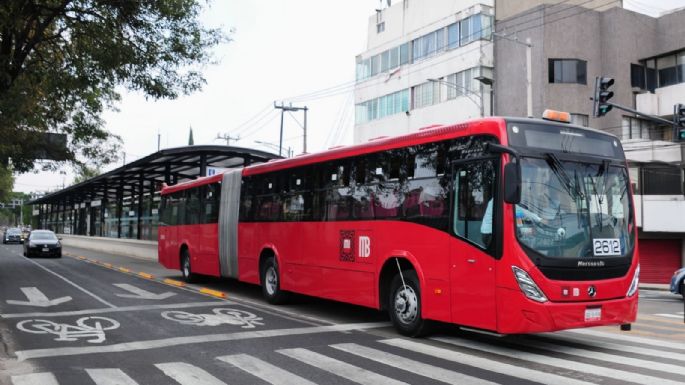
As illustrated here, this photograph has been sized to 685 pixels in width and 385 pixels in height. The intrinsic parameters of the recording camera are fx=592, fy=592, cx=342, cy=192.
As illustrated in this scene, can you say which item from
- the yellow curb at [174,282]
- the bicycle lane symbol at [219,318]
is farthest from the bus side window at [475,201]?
the yellow curb at [174,282]

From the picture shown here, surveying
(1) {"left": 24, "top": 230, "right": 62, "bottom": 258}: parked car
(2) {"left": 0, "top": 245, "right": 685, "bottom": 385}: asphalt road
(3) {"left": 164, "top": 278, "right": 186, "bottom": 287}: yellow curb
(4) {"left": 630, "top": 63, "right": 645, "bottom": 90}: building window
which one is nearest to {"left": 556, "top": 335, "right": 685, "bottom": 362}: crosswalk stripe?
(2) {"left": 0, "top": 245, "right": 685, "bottom": 385}: asphalt road

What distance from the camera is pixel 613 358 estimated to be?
809 cm

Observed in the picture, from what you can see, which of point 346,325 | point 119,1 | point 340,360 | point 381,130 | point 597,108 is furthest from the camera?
point 381,130

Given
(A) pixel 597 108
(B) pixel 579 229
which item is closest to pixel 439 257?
(B) pixel 579 229

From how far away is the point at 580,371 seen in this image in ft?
23.8

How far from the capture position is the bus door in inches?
316

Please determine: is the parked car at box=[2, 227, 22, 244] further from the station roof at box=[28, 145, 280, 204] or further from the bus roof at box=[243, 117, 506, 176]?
the bus roof at box=[243, 117, 506, 176]

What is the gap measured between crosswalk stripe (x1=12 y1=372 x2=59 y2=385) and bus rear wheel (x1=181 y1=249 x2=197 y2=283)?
37.1 ft

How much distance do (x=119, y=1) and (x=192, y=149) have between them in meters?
13.0

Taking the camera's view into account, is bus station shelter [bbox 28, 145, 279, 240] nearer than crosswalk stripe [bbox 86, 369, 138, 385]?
No

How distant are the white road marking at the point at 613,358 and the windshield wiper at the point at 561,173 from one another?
7.34 ft

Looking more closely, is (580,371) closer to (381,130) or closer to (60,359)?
(60,359)

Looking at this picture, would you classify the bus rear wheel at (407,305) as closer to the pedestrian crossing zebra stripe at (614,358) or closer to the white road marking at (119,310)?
the pedestrian crossing zebra stripe at (614,358)

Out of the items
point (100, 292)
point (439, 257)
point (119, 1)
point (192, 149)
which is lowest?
point (100, 292)
